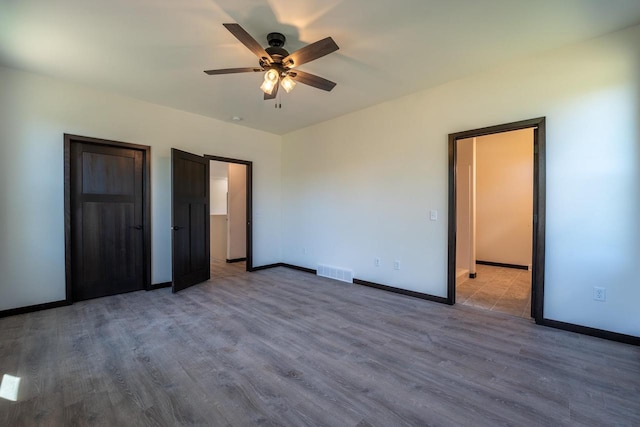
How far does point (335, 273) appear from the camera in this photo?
4781 mm

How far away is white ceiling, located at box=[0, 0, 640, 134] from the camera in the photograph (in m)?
2.14

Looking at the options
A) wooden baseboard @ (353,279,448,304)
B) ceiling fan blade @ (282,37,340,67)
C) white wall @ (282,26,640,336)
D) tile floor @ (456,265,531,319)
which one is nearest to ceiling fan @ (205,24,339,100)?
ceiling fan blade @ (282,37,340,67)

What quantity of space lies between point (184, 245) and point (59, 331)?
171 centimetres

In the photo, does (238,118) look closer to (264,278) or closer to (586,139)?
(264,278)

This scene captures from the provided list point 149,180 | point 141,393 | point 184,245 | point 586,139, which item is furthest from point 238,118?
point 586,139

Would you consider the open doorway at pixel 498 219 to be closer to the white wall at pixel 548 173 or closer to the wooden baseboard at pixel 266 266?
the white wall at pixel 548 173

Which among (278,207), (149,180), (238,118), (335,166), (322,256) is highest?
(238,118)

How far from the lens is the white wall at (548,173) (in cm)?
248

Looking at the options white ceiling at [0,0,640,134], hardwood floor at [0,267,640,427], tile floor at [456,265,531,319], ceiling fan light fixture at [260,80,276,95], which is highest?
white ceiling at [0,0,640,134]

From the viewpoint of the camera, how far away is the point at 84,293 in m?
3.62

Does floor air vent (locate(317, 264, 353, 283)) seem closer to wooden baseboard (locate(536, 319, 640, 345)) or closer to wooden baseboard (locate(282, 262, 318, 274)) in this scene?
wooden baseboard (locate(282, 262, 318, 274))

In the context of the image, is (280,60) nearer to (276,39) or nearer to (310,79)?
(276,39)

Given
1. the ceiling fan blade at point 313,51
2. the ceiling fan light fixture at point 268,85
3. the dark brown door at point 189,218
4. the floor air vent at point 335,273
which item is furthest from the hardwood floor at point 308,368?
the ceiling fan blade at point 313,51

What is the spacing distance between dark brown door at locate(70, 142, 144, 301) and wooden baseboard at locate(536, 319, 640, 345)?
16.7 feet
